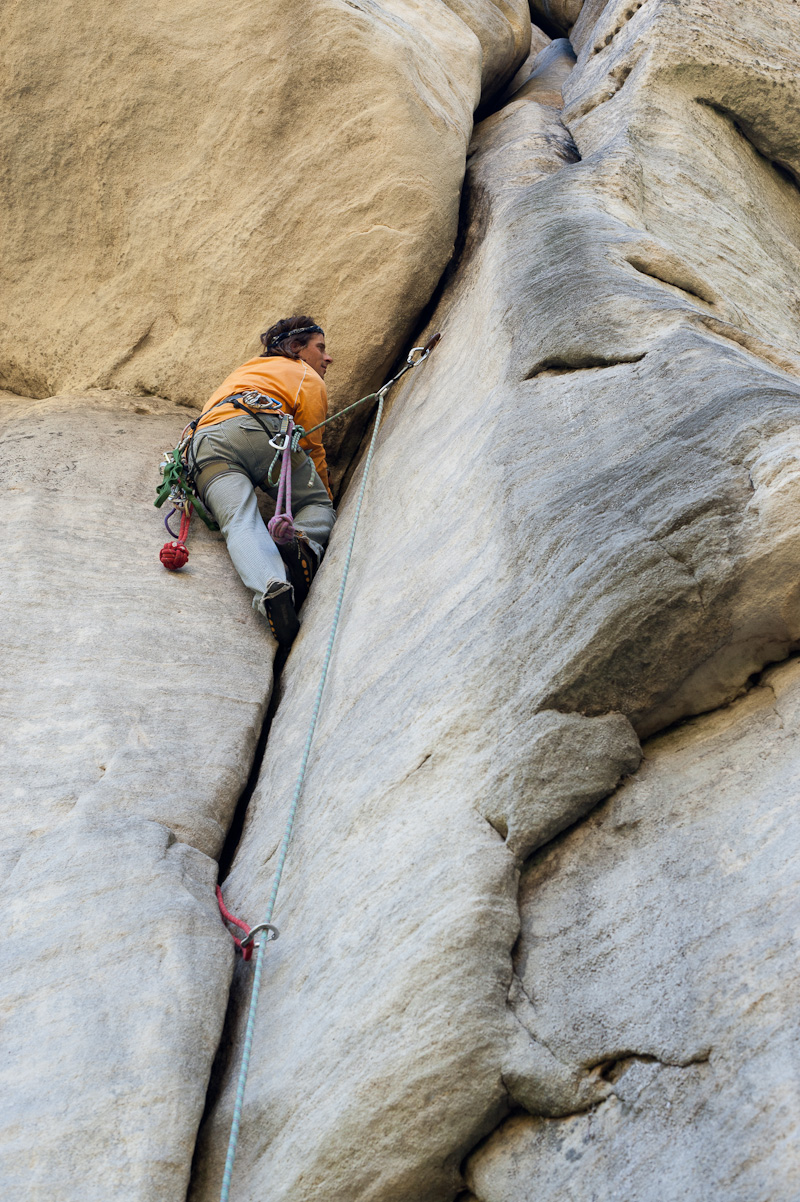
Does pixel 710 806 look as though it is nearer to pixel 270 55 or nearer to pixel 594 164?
pixel 594 164

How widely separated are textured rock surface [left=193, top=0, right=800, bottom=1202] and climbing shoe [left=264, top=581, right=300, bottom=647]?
0.37 ft

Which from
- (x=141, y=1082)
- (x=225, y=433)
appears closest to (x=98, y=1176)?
(x=141, y=1082)

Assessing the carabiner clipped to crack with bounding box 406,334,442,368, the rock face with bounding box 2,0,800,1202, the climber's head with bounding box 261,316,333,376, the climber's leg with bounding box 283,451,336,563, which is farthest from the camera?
the carabiner clipped to crack with bounding box 406,334,442,368

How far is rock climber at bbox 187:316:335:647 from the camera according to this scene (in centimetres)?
509

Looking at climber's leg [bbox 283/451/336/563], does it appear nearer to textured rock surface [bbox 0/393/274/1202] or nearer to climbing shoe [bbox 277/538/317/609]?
climbing shoe [bbox 277/538/317/609]

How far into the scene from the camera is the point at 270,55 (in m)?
6.40

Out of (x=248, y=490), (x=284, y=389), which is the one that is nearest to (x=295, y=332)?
(x=284, y=389)

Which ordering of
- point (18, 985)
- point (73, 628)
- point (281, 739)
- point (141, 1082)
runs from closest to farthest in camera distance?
point (141, 1082)
point (18, 985)
point (281, 739)
point (73, 628)

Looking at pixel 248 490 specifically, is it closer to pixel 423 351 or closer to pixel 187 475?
pixel 187 475

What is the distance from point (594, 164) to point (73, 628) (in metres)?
4.00

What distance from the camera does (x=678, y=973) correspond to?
93.7 inches

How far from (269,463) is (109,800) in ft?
7.88

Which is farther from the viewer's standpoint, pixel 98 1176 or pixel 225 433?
pixel 225 433

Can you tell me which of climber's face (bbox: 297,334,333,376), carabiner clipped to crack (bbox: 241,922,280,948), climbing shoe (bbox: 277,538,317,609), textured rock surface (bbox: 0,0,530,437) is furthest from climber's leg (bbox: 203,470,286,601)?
carabiner clipped to crack (bbox: 241,922,280,948)
